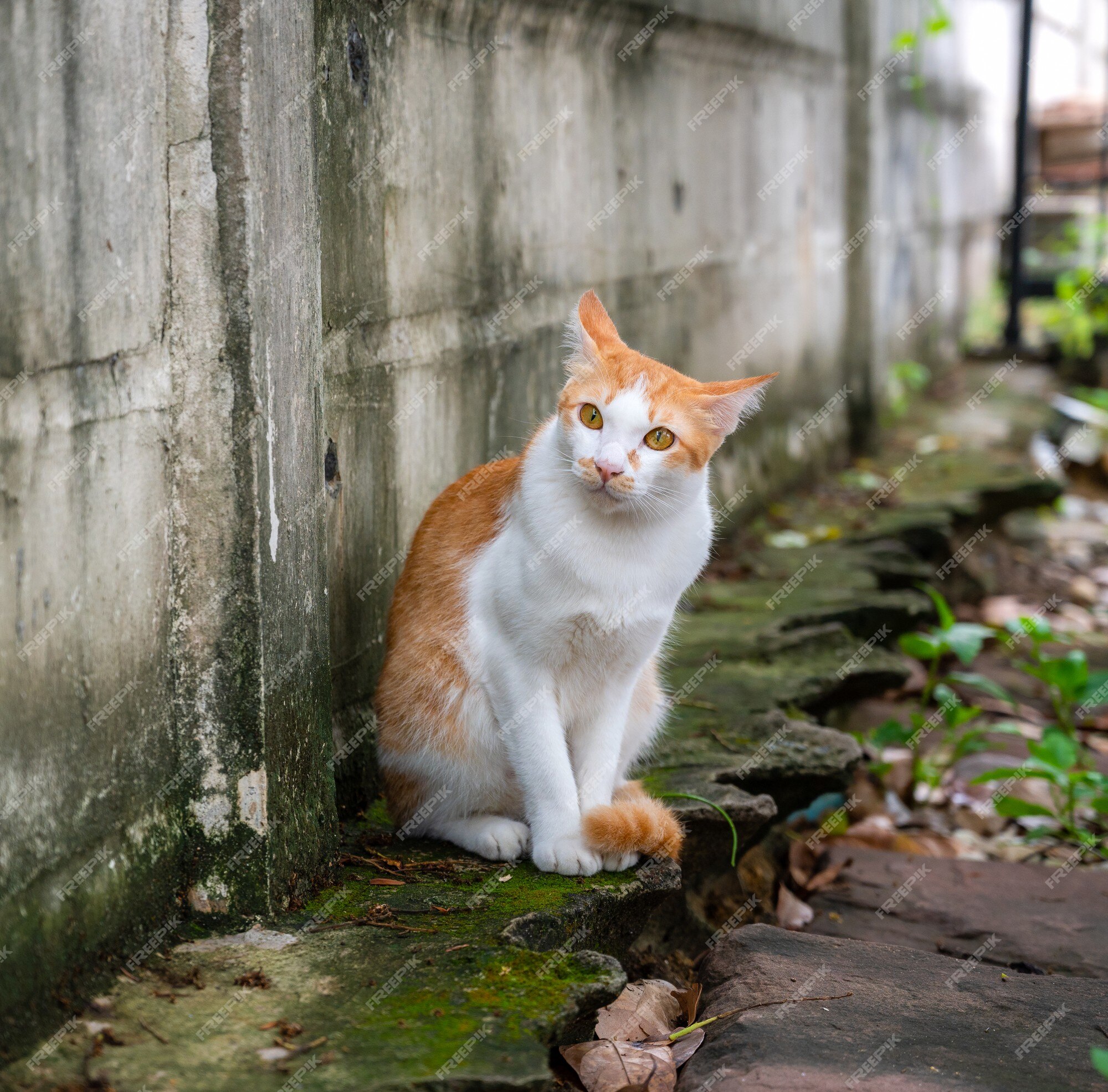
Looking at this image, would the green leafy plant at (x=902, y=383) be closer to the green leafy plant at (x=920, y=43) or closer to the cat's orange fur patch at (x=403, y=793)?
the green leafy plant at (x=920, y=43)

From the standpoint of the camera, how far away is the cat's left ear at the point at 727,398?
8.74ft

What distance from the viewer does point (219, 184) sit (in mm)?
2182

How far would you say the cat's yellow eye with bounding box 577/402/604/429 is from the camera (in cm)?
262

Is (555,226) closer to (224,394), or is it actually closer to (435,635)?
(435,635)

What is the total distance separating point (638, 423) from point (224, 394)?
84 cm

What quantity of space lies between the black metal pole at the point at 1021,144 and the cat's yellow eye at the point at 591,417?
25.8ft

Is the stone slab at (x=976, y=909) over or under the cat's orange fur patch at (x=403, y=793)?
under

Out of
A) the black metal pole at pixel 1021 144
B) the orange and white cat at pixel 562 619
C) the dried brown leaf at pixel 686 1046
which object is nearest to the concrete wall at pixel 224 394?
the orange and white cat at pixel 562 619

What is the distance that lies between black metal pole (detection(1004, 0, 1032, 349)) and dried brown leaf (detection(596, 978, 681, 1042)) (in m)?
8.18

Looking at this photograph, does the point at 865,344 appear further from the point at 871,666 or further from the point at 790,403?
the point at 871,666

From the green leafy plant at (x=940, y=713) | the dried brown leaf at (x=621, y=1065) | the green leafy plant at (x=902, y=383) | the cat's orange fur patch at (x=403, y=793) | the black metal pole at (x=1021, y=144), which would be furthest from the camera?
the black metal pole at (x=1021, y=144)

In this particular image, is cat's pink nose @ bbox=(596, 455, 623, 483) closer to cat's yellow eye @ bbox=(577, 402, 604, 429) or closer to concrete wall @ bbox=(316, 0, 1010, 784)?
cat's yellow eye @ bbox=(577, 402, 604, 429)

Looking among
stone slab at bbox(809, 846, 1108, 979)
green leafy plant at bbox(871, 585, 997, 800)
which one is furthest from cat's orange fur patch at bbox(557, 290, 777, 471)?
green leafy plant at bbox(871, 585, 997, 800)

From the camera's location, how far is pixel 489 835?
9.03 ft
